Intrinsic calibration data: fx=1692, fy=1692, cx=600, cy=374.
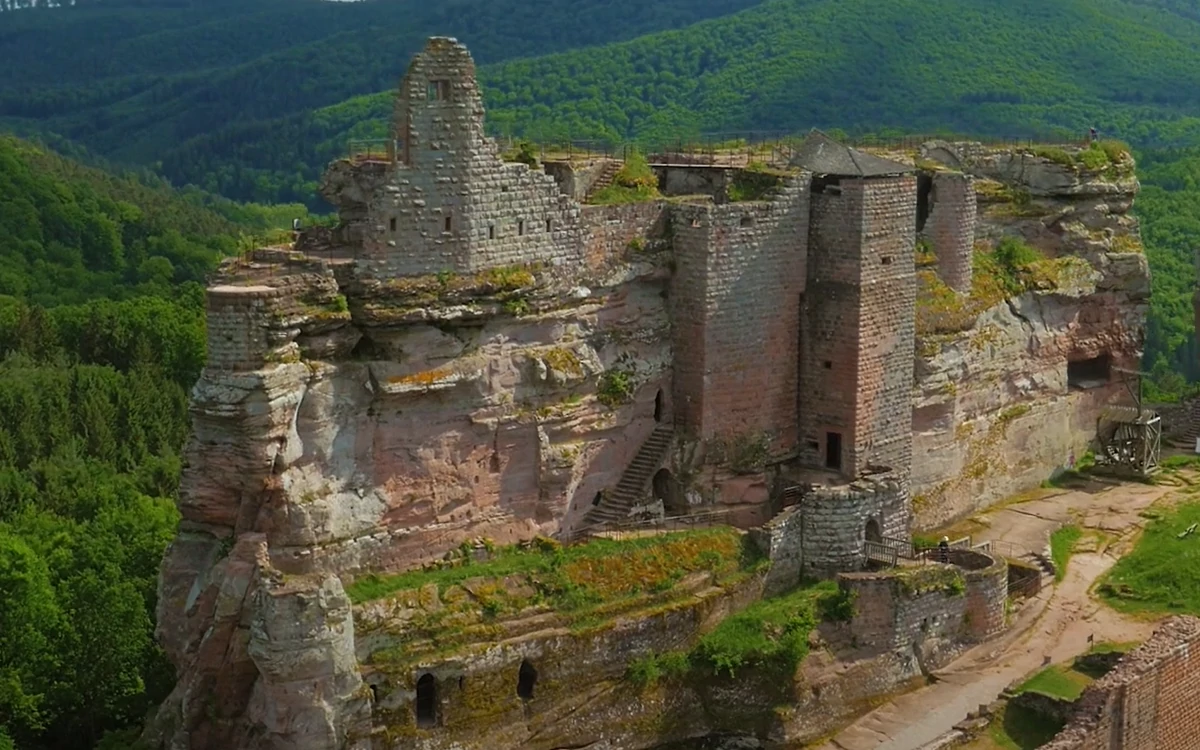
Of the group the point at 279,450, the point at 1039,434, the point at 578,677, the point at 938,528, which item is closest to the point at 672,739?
the point at 578,677

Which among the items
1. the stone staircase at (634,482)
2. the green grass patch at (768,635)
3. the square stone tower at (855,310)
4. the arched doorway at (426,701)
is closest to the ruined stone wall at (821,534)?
the green grass patch at (768,635)

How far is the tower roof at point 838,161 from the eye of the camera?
112 ft

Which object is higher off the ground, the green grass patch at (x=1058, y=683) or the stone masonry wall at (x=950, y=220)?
the stone masonry wall at (x=950, y=220)

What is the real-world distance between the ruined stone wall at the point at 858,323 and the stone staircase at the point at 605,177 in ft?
14.2

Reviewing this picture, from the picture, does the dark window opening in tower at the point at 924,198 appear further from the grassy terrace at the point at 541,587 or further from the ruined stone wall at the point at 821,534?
the grassy terrace at the point at 541,587

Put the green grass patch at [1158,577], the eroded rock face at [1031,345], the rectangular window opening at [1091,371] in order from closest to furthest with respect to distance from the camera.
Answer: the green grass patch at [1158,577]
the eroded rock face at [1031,345]
the rectangular window opening at [1091,371]

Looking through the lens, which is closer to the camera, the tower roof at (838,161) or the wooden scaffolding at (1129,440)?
the tower roof at (838,161)

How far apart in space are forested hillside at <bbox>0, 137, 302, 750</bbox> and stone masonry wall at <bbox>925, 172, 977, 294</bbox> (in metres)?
19.1

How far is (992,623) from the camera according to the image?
32844mm

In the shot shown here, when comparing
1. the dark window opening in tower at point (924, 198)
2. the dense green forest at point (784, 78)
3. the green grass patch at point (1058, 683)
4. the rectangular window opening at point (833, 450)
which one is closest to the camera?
A: the green grass patch at point (1058, 683)

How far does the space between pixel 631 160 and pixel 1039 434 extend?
13.3 m

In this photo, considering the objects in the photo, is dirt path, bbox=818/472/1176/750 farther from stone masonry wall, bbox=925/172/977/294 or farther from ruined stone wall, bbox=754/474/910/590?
stone masonry wall, bbox=925/172/977/294

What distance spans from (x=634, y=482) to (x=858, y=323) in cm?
562

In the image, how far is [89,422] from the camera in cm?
5459
